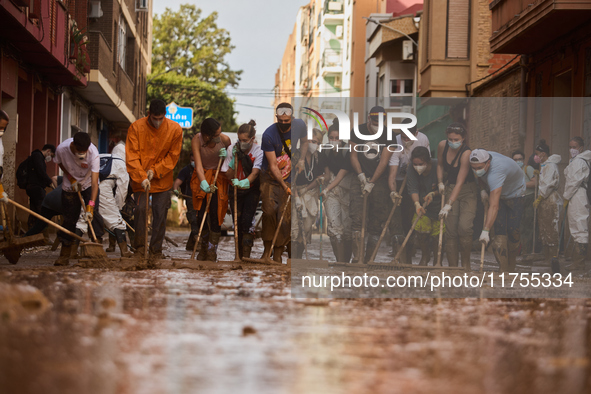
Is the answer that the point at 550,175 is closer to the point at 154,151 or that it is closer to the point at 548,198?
the point at 548,198

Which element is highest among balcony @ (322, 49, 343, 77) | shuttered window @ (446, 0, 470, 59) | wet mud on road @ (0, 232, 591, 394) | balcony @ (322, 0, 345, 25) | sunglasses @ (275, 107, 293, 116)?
balcony @ (322, 0, 345, 25)

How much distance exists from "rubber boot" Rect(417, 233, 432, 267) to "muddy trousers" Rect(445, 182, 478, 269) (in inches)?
7.4

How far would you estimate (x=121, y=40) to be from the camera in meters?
31.5

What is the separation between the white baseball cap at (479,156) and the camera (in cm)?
991

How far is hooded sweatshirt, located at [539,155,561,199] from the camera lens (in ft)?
34.5

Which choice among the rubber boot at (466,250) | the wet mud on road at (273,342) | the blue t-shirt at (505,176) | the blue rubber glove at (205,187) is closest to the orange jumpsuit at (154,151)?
the blue rubber glove at (205,187)

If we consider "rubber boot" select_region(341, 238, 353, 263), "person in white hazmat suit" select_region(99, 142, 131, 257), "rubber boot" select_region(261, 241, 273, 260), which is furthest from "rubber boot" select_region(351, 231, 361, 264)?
"person in white hazmat suit" select_region(99, 142, 131, 257)

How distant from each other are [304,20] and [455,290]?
80683mm

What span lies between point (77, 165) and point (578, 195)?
5630 mm

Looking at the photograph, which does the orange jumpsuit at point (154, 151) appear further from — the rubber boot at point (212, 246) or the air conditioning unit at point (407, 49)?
the air conditioning unit at point (407, 49)

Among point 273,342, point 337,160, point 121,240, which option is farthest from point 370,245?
point 273,342

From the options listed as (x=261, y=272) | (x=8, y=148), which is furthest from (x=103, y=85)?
(x=261, y=272)

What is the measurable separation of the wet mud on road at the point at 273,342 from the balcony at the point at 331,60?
60.0 m

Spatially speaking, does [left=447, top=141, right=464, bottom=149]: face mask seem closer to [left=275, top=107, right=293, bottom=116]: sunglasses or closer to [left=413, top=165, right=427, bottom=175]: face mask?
[left=413, top=165, right=427, bottom=175]: face mask
